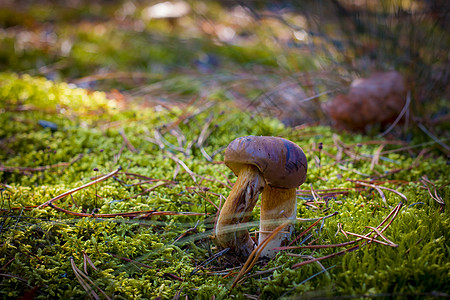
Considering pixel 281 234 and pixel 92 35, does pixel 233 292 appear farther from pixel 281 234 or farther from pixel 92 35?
pixel 92 35

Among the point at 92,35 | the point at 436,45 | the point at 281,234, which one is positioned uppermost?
the point at 436,45

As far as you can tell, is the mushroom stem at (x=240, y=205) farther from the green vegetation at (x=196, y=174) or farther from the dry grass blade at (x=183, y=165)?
the dry grass blade at (x=183, y=165)

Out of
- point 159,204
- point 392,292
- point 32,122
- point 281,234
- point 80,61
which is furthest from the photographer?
point 80,61

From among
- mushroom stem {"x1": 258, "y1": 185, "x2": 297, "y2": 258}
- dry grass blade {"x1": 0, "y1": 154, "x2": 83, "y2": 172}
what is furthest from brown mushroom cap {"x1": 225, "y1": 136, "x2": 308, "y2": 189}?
dry grass blade {"x1": 0, "y1": 154, "x2": 83, "y2": 172}

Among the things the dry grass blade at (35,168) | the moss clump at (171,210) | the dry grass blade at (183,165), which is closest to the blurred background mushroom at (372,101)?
the moss clump at (171,210)

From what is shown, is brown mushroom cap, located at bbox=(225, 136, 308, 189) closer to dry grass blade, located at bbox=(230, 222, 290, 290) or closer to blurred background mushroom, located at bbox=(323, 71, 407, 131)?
dry grass blade, located at bbox=(230, 222, 290, 290)

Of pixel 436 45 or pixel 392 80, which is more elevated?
pixel 436 45

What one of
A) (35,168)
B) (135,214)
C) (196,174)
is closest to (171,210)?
(135,214)

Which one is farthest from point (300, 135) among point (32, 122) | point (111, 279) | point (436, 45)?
point (32, 122)
